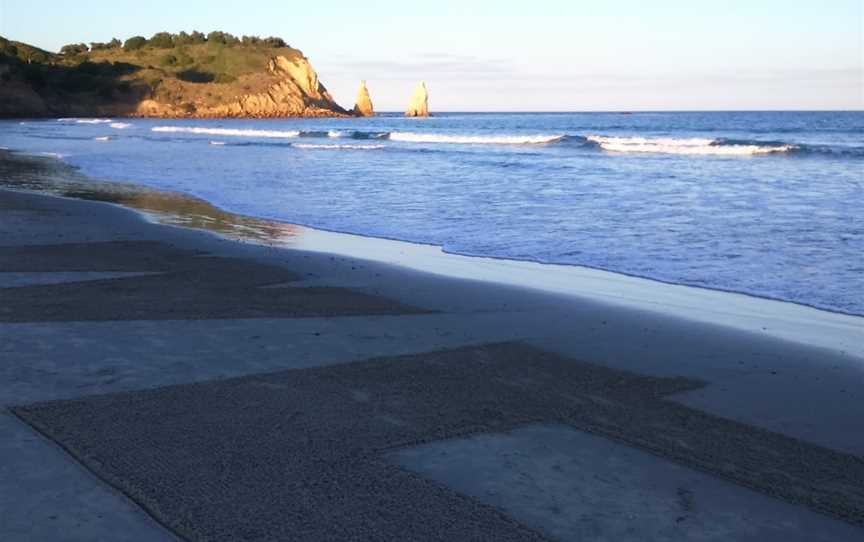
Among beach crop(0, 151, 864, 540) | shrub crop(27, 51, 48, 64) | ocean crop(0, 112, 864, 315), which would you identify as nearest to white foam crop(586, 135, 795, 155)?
ocean crop(0, 112, 864, 315)

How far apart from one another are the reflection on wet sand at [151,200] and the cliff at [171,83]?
94.0m

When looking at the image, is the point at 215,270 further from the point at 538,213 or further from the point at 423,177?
the point at 423,177

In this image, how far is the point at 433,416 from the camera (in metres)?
5.22

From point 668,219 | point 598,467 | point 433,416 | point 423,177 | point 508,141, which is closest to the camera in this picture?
point 598,467

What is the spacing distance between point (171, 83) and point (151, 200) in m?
118

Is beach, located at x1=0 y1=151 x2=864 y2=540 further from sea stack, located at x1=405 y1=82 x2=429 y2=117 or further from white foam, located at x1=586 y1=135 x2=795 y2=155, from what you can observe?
sea stack, located at x1=405 y1=82 x2=429 y2=117

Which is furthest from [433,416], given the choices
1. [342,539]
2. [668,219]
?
[668,219]

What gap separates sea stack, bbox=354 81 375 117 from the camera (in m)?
157

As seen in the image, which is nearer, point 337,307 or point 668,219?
point 337,307

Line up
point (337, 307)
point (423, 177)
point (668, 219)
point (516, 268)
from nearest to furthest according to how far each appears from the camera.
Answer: point (337, 307) → point (516, 268) → point (668, 219) → point (423, 177)

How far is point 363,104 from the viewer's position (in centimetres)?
15725

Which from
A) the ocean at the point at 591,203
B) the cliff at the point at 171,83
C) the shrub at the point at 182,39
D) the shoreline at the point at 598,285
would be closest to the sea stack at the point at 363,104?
the cliff at the point at 171,83

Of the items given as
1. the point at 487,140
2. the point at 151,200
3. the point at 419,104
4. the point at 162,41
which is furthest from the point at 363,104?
the point at 151,200

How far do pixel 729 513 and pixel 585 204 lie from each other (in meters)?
14.1
